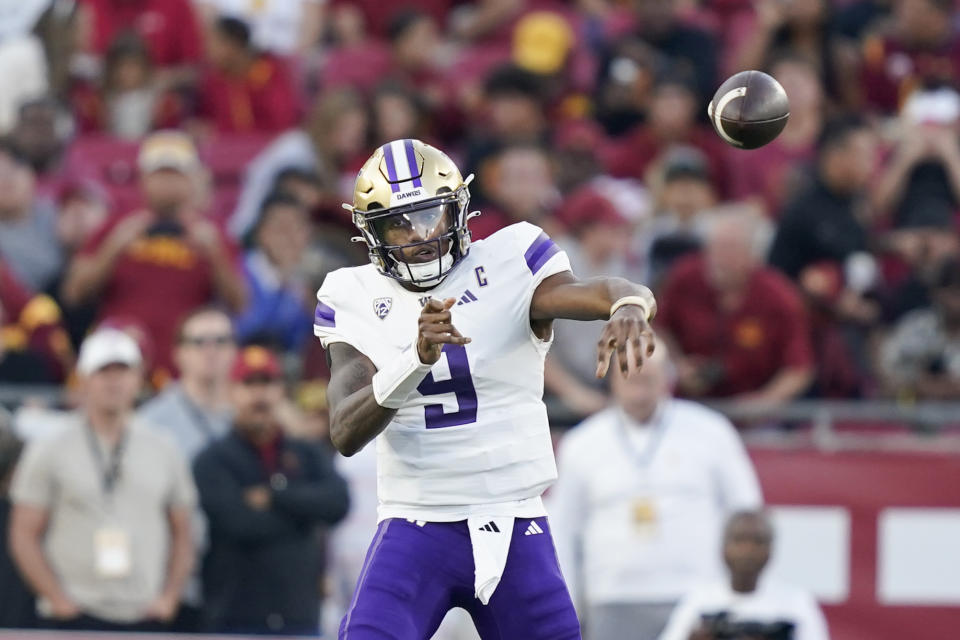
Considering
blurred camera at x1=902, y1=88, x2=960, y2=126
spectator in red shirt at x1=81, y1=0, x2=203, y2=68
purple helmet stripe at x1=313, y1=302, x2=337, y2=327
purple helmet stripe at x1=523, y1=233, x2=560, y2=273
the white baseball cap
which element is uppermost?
spectator in red shirt at x1=81, y1=0, x2=203, y2=68

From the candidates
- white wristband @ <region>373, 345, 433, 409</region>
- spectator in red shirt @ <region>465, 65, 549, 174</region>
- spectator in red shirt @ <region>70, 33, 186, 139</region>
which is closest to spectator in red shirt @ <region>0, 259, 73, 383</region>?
spectator in red shirt @ <region>70, 33, 186, 139</region>

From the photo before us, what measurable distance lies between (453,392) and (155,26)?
7.45 m

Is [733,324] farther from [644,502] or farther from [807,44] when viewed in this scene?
[807,44]

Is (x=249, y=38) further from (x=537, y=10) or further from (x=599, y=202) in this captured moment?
(x=599, y=202)

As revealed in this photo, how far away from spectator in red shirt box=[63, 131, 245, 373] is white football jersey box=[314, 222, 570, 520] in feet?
13.7

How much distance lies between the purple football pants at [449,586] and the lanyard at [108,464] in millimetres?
3311

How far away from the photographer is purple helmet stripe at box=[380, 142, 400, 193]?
5238 millimetres

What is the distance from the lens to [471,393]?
5273 mm

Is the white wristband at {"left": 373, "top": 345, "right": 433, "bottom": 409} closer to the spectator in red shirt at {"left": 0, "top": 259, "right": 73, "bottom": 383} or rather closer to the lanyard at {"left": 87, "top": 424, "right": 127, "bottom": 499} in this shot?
the lanyard at {"left": 87, "top": 424, "right": 127, "bottom": 499}

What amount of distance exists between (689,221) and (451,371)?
5265 millimetres

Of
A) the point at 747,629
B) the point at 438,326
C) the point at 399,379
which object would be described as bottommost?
the point at 747,629

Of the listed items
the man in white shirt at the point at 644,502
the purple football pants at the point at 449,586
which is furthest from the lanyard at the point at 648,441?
the purple football pants at the point at 449,586

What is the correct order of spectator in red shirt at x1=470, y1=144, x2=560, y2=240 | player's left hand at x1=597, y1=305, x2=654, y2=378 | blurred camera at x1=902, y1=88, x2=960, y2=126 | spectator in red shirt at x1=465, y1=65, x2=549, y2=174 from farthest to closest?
spectator in red shirt at x1=465, y1=65, x2=549, y2=174 → blurred camera at x1=902, y1=88, x2=960, y2=126 → spectator in red shirt at x1=470, y1=144, x2=560, y2=240 → player's left hand at x1=597, y1=305, x2=654, y2=378

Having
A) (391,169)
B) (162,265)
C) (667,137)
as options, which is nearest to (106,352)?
(162,265)
